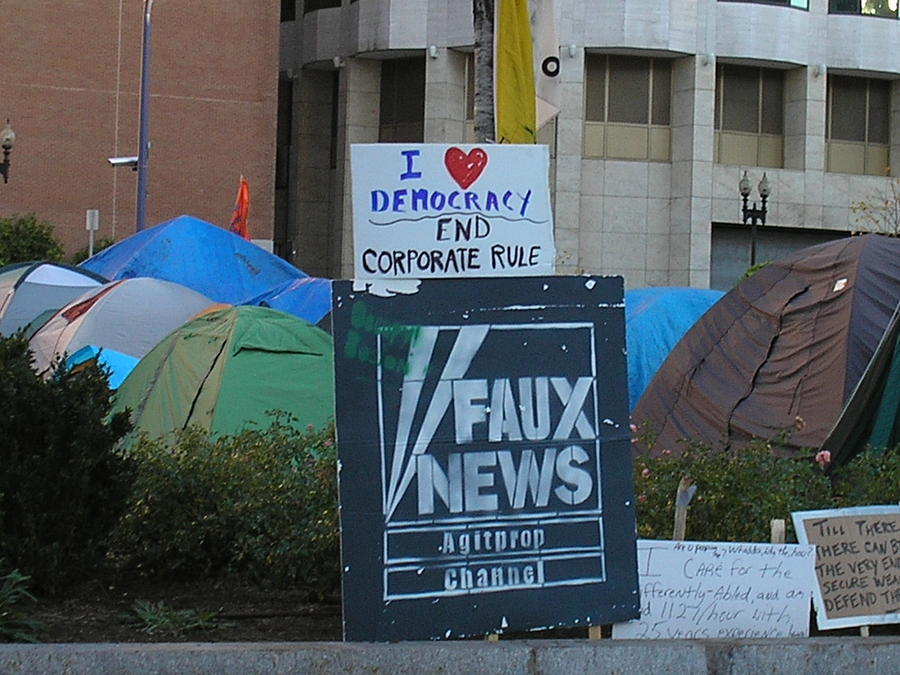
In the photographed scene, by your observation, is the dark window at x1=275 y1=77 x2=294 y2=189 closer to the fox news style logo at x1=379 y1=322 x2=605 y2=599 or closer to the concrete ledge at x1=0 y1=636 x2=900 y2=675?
the fox news style logo at x1=379 y1=322 x2=605 y2=599

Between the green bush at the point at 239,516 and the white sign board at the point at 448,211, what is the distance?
158 cm

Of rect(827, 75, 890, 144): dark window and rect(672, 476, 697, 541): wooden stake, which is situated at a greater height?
Result: rect(827, 75, 890, 144): dark window

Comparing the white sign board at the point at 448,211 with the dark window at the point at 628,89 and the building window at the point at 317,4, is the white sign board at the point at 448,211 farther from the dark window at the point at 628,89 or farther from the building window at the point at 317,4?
the building window at the point at 317,4

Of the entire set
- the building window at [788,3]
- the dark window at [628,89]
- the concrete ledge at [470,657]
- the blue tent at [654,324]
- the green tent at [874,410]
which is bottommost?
the concrete ledge at [470,657]

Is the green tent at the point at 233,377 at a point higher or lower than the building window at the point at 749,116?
lower

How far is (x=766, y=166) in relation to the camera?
4319 centimetres

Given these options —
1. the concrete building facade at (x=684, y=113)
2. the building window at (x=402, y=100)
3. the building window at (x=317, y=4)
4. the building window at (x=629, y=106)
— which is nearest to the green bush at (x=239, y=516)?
the concrete building facade at (x=684, y=113)

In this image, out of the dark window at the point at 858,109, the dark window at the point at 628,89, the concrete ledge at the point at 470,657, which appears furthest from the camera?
the dark window at the point at 858,109

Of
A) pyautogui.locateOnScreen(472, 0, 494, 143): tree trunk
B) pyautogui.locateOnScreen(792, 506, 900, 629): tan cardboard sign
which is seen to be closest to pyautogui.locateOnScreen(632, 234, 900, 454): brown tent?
pyautogui.locateOnScreen(472, 0, 494, 143): tree trunk

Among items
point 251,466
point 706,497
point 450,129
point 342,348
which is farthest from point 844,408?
point 450,129

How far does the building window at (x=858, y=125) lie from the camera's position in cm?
4384

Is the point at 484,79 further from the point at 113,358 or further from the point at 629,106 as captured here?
the point at 629,106

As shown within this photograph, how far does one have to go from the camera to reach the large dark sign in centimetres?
643

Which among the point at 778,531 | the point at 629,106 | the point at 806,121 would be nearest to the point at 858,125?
the point at 806,121
